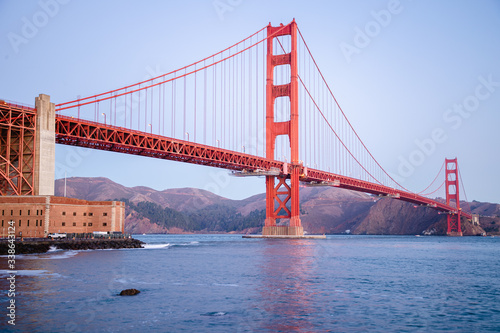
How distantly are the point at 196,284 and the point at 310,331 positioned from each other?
1143 cm

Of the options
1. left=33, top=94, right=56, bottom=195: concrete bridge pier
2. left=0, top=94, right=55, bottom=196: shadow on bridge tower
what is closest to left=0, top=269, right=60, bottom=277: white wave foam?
left=33, top=94, right=56, bottom=195: concrete bridge pier

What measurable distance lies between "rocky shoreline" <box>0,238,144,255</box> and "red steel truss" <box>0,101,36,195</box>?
228 inches

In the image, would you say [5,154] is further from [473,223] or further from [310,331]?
[473,223]

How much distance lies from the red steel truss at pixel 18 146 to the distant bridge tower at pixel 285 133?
1597 inches

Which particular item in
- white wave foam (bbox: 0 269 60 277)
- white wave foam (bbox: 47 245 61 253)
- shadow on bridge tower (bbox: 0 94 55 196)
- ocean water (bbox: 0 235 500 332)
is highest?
shadow on bridge tower (bbox: 0 94 55 196)

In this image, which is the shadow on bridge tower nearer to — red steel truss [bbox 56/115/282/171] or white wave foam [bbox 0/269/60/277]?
red steel truss [bbox 56/115/282/171]

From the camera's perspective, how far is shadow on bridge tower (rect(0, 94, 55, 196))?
156 ft

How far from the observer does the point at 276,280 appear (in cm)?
2669

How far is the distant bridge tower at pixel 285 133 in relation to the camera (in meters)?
80.2

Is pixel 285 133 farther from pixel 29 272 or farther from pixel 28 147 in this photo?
pixel 29 272

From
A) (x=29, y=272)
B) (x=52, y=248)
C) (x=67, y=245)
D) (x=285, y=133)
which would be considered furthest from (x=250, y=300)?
(x=285, y=133)

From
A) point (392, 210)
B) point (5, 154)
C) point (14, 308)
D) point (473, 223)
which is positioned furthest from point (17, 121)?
point (392, 210)

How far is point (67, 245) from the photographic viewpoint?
48438 mm

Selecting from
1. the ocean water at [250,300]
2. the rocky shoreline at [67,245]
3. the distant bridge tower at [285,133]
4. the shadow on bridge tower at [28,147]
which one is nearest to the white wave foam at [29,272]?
the ocean water at [250,300]
